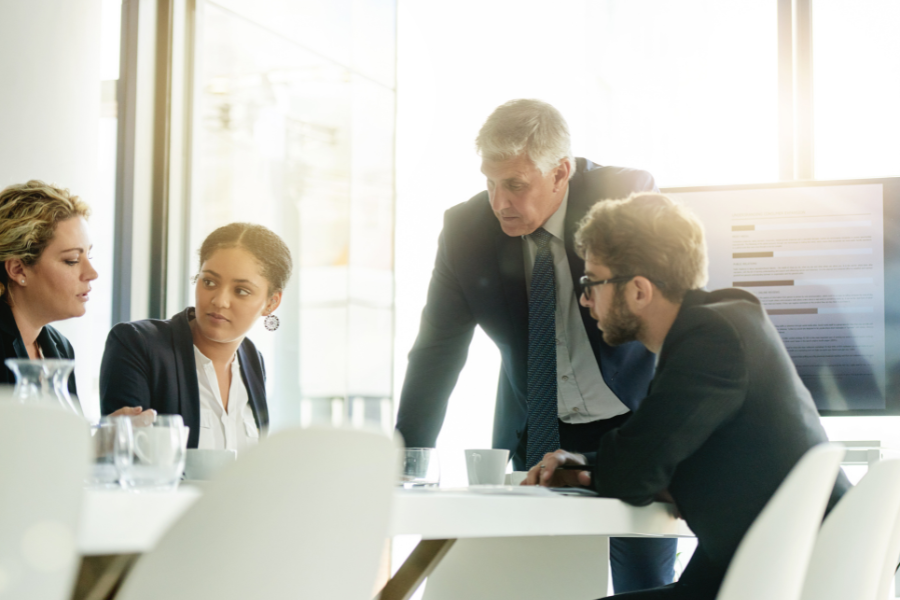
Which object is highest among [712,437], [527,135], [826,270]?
[527,135]

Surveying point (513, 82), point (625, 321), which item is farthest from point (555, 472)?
point (513, 82)

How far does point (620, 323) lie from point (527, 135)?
689 millimetres

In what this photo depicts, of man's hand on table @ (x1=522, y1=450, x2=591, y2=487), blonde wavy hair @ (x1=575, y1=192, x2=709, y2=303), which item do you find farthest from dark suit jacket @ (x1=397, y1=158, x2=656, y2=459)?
man's hand on table @ (x1=522, y1=450, x2=591, y2=487)

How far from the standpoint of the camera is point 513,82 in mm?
4535

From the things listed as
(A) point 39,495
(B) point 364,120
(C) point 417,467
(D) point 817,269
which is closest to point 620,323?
→ (C) point 417,467

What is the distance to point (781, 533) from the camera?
96cm

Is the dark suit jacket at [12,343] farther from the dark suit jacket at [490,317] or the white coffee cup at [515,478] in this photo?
the white coffee cup at [515,478]

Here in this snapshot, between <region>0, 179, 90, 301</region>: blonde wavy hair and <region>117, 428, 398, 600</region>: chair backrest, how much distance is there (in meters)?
1.94

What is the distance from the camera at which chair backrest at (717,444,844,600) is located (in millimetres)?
952

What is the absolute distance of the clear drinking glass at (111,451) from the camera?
3.46ft

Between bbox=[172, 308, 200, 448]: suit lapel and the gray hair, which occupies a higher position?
the gray hair

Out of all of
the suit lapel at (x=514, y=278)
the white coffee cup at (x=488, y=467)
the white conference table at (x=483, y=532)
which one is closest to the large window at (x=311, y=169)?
the suit lapel at (x=514, y=278)

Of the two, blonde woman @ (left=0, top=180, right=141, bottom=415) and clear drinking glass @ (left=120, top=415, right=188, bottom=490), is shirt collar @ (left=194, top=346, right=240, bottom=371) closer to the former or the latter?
blonde woman @ (left=0, top=180, right=141, bottom=415)

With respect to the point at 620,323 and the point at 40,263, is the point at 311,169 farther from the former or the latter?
the point at 620,323
